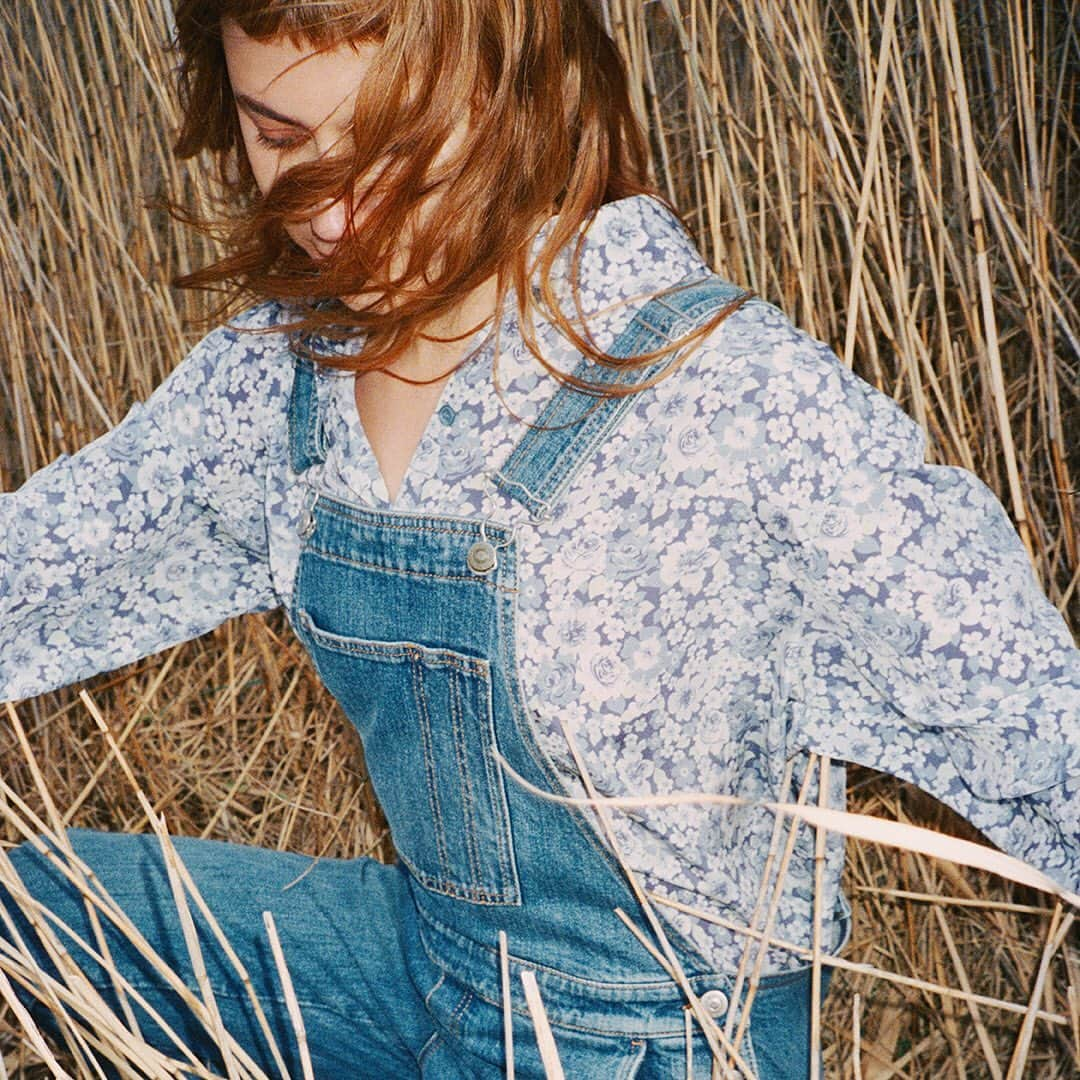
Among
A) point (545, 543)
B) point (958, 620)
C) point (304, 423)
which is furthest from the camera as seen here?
point (304, 423)

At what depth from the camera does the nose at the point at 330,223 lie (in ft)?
2.47

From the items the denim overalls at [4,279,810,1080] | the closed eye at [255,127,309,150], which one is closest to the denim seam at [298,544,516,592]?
the denim overalls at [4,279,810,1080]

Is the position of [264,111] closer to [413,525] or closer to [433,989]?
[413,525]

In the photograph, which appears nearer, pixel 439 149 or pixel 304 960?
pixel 439 149

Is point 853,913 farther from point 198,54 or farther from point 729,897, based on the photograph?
point 198,54

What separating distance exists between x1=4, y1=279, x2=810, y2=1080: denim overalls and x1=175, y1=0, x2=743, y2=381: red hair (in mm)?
83

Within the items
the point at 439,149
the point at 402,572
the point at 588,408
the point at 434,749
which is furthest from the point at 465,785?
the point at 439,149

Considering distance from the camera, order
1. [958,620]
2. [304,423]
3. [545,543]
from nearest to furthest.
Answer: [958,620] < [545,543] < [304,423]

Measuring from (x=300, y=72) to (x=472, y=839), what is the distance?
442 mm

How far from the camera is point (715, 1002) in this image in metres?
0.82

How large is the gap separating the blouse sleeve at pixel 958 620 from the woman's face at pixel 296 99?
294 mm

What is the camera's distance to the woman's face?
2.35 feet

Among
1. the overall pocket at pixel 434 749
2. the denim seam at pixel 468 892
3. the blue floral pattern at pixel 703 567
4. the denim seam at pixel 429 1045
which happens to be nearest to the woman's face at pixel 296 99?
the blue floral pattern at pixel 703 567

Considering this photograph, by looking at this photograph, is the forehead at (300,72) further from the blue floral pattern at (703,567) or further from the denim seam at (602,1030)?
the denim seam at (602,1030)
